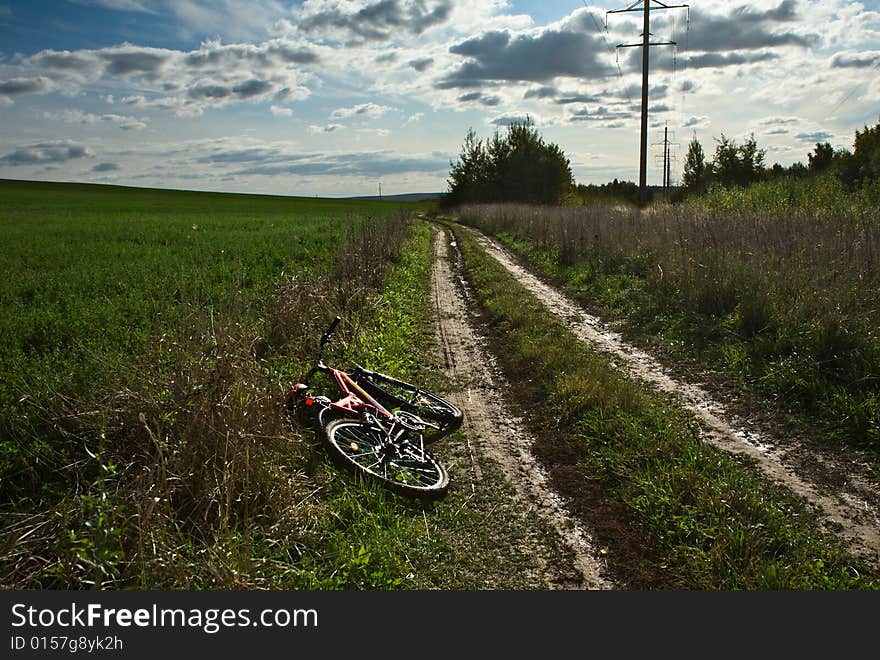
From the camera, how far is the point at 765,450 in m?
5.34

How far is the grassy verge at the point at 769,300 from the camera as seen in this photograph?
6.31 metres

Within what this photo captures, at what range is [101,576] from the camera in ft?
10.8

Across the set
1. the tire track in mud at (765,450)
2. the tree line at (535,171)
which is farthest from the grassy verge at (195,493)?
the tree line at (535,171)

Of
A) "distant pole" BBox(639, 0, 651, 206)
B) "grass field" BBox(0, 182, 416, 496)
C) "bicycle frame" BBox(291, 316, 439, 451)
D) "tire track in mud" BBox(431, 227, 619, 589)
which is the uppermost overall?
"distant pole" BBox(639, 0, 651, 206)

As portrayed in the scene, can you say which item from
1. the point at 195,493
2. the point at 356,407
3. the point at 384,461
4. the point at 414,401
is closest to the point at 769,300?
the point at 414,401

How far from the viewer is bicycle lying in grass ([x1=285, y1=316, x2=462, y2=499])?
4.93 meters

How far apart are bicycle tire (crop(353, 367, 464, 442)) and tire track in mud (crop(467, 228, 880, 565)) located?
240 cm

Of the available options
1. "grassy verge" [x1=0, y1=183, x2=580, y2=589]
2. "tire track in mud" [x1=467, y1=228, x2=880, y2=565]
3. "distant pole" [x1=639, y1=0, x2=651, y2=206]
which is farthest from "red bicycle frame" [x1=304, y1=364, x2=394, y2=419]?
"distant pole" [x1=639, y1=0, x2=651, y2=206]

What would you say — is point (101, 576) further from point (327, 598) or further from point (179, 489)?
point (327, 598)

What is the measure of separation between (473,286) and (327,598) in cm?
1172

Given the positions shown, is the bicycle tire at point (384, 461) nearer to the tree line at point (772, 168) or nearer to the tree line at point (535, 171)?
the tree line at point (772, 168)

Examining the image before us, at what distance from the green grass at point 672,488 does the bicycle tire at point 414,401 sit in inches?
34.1

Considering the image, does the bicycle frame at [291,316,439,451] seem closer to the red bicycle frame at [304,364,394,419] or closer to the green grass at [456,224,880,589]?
the red bicycle frame at [304,364,394,419]

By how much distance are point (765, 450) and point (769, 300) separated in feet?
12.2
